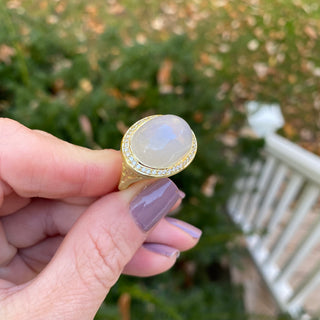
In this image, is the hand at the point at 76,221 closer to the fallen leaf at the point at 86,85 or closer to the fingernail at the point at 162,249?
the fingernail at the point at 162,249

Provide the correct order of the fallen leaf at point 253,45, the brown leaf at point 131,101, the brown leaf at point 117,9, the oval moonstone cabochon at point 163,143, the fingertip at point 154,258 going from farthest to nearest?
the brown leaf at point 117,9 → the fallen leaf at point 253,45 → the brown leaf at point 131,101 → the fingertip at point 154,258 → the oval moonstone cabochon at point 163,143

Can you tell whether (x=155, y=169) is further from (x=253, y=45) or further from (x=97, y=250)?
(x=253, y=45)

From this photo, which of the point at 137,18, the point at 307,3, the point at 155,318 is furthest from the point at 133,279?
the point at 137,18

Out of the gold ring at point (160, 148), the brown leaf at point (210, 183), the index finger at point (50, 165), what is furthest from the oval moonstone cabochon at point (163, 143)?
the brown leaf at point (210, 183)

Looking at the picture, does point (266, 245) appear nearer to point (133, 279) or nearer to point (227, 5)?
point (133, 279)

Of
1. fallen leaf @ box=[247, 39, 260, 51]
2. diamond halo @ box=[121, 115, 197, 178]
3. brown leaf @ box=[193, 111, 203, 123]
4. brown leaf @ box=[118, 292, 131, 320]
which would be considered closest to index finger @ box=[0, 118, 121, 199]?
diamond halo @ box=[121, 115, 197, 178]

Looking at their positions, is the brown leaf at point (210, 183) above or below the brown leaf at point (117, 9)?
below
